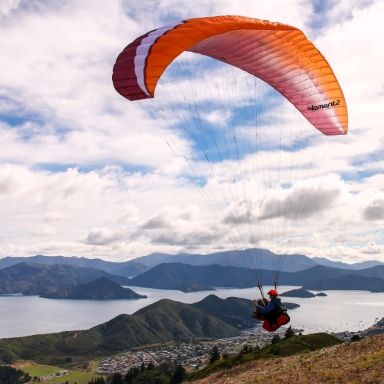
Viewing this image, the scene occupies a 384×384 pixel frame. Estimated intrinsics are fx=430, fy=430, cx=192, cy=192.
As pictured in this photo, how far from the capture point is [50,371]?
186m

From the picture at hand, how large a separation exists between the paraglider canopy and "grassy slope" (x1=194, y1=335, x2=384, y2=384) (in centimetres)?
1066

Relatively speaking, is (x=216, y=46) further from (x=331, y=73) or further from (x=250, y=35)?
(x=331, y=73)

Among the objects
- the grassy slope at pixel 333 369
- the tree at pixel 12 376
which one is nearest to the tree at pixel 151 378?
the grassy slope at pixel 333 369

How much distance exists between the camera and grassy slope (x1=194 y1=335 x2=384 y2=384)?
60.8 ft

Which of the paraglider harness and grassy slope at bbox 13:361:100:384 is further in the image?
grassy slope at bbox 13:361:100:384

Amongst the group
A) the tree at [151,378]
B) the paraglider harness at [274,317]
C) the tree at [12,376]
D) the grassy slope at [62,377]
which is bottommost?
the grassy slope at [62,377]

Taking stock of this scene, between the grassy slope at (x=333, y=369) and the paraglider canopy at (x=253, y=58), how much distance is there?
10657 millimetres

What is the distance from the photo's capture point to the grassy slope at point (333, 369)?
18547mm

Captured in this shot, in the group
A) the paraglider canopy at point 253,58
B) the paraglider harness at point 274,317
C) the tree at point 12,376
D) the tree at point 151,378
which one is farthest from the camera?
the tree at point 12,376

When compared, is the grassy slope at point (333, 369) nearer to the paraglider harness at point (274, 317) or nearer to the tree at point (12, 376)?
the paraglider harness at point (274, 317)

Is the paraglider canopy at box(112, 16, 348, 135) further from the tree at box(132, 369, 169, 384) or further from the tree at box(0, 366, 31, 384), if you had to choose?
the tree at box(0, 366, 31, 384)

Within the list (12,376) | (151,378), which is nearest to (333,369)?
(151,378)

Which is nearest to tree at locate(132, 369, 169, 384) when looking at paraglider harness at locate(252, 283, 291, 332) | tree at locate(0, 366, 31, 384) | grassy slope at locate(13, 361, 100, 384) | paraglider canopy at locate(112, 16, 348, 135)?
grassy slope at locate(13, 361, 100, 384)

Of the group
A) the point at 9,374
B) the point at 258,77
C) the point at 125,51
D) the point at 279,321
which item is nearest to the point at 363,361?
the point at 279,321
